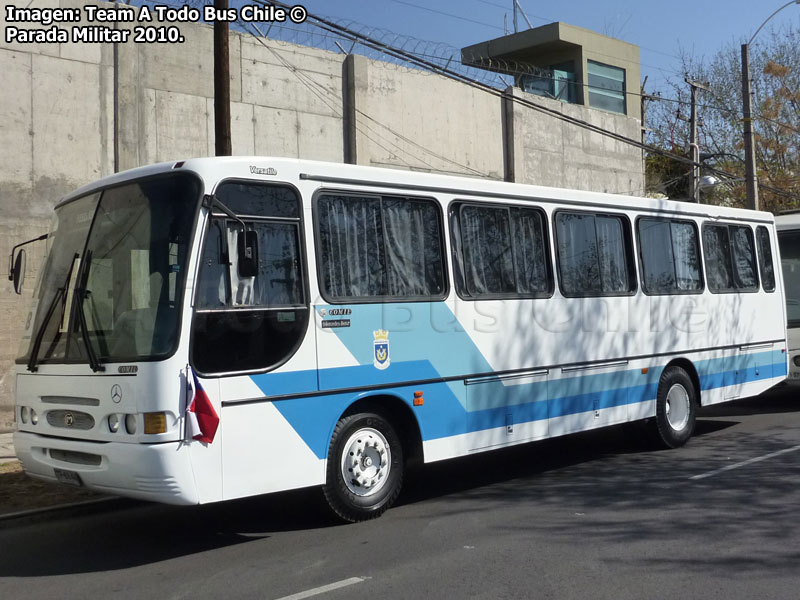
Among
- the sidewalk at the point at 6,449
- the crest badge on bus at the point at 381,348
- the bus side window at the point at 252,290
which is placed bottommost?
the sidewalk at the point at 6,449

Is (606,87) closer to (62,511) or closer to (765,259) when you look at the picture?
(765,259)

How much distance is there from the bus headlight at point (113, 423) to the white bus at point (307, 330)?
0.01m

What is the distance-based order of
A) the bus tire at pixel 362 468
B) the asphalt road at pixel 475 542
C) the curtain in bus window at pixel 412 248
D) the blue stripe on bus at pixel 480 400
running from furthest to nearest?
the curtain in bus window at pixel 412 248 < the bus tire at pixel 362 468 < the blue stripe on bus at pixel 480 400 < the asphalt road at pixel 475 542

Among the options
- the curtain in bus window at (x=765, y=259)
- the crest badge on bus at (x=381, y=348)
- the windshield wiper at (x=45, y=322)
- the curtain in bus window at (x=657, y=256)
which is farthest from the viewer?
the curtain in bus window at (x=765, y=259)

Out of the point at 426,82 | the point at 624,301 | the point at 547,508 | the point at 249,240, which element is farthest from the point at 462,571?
the point at 426,82

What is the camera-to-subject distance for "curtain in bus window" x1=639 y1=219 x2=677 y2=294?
35.8 feet

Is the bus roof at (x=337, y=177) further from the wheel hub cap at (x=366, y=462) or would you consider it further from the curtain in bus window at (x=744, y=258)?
the curtain in bus window at (x=744, y=258)

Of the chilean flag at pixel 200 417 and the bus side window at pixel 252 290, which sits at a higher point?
the bus side window at pixel 252 290

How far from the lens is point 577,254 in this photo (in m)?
9.95

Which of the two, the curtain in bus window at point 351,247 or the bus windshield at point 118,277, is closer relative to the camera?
the bus windshield at point 118,277

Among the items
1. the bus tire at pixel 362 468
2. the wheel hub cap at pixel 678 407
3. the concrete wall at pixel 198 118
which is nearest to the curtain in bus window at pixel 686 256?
the wheel hub cap at pixel 678 407

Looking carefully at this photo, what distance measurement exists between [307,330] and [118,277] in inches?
59.1

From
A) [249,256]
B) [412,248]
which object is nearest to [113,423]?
[249,256]

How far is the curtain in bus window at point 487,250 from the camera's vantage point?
8742 mm
